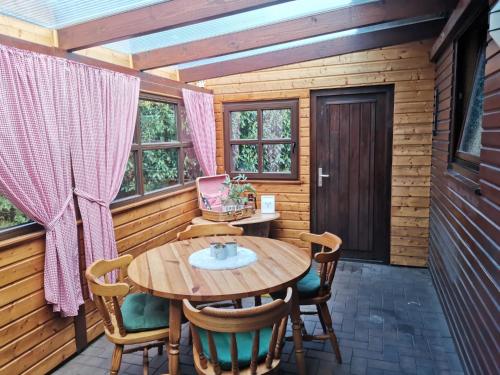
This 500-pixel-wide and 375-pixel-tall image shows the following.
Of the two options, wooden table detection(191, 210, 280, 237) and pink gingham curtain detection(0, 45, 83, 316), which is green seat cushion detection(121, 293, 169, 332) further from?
wooden table detection(191, 210, 280, 237)

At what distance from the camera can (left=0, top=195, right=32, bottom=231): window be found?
219cm

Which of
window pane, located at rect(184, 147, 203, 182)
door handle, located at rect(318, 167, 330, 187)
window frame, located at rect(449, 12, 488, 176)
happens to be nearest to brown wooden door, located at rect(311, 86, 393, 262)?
door handle, located at rect(318, 167, 330, 187)

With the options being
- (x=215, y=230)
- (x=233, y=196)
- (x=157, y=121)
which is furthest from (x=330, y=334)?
(x=157, y=121)

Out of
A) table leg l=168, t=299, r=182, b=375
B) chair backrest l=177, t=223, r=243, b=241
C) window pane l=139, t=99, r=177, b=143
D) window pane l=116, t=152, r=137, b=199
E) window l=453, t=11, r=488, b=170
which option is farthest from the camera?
window pane l=139, t=99, r=177, b=143

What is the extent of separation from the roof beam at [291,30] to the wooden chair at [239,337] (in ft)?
7.38

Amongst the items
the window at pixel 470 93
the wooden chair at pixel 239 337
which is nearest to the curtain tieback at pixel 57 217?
the wooden chair at pixel 239 337

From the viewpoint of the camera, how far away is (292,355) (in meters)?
2.57

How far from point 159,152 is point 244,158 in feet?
4.35

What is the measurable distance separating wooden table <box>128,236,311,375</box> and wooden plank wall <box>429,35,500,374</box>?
36.0 inches

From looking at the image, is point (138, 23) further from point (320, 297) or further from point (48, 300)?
point (320, 297)

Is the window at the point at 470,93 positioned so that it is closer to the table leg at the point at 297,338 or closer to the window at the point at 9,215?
the table leg at the point at 297,338

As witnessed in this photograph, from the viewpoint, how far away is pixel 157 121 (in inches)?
146

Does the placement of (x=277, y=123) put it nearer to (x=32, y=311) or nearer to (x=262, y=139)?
(x=262, y=139)

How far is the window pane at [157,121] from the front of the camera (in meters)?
3.50
